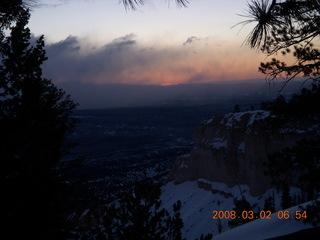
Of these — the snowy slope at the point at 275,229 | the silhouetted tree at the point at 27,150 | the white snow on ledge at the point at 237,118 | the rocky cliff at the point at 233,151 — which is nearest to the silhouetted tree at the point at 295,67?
the snowy slope at the point at 275,229

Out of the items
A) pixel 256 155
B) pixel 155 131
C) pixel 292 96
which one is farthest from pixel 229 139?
pixel 155 131

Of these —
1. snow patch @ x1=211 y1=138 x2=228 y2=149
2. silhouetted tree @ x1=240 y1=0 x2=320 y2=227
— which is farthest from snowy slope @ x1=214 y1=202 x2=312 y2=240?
snow patch @ x1=211 y1=138 x2=228 y2=149

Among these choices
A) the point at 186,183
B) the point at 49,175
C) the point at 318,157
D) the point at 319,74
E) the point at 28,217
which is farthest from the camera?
the point at 186,183

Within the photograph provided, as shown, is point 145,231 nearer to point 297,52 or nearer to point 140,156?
point 297,52

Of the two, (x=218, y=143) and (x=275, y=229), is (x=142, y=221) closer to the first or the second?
(x=275, y=229)

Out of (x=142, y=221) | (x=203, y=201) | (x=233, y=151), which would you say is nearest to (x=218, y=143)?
(x=233, y=151)

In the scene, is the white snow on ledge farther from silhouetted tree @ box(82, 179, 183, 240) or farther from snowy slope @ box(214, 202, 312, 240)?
silhouetted tree @ box(82, 179, 183, 240)
